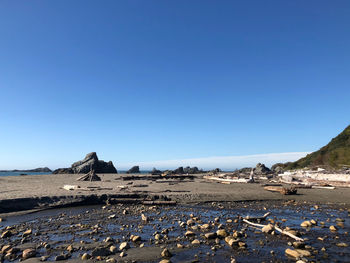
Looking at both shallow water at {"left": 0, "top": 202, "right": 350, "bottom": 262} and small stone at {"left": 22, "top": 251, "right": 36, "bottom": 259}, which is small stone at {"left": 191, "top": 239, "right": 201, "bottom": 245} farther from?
small stone at {"left": 22, "top": 251, "right": 36, "bottom": 259}

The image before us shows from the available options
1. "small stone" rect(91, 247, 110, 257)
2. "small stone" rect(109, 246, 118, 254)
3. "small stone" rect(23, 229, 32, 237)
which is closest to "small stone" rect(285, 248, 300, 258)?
"small stone" rect(109, 246, 118, 254)

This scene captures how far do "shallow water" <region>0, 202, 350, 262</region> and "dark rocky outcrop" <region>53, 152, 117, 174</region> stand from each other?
54361mm

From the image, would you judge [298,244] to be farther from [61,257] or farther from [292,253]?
[61,257]

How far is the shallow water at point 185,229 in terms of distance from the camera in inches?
285

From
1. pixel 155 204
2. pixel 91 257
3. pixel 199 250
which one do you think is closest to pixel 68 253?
pixel 91 257

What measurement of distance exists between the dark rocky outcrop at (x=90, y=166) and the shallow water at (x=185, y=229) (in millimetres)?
54361

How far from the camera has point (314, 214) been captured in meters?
13.5

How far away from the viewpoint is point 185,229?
10047mm

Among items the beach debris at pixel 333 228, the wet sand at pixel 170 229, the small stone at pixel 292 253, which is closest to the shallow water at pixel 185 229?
the wet sand at pixel 170 229

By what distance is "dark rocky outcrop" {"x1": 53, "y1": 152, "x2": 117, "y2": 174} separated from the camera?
6531cm

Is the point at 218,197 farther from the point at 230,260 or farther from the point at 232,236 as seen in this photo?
the point at 230,260

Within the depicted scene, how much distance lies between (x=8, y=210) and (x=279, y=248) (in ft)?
52.1

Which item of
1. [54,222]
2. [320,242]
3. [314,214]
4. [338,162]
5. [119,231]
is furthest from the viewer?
[338,162]

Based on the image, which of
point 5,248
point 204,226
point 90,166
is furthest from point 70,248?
point 90,166
